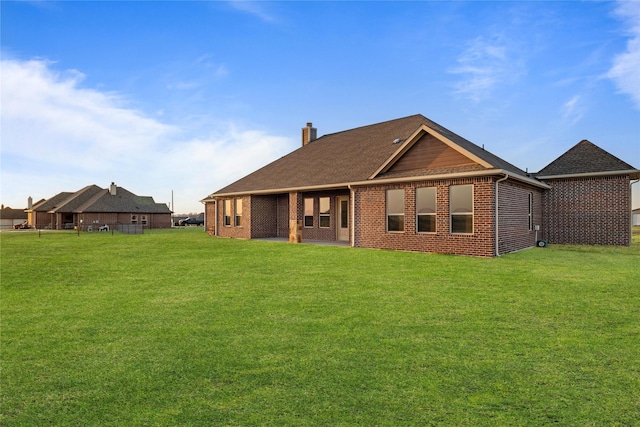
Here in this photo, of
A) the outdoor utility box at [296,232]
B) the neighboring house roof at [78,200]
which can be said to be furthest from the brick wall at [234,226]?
the neighboring house roof at [78,200]

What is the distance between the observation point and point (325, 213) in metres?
21.9

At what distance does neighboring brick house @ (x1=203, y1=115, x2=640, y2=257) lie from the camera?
45.8 ft

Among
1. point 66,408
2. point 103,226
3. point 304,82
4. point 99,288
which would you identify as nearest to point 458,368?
point 66,408

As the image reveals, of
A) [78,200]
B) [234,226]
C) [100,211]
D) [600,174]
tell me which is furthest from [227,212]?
[78,200]

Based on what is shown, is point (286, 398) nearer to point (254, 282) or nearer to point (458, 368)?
point (458, 368)

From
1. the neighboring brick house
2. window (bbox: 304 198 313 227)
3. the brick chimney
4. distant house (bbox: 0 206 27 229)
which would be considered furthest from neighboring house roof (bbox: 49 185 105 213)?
window (bbox: 304 198 313 227)

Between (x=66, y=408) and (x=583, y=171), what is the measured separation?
22051 mm

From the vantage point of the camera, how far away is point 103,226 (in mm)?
47625

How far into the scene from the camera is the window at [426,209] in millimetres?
14859

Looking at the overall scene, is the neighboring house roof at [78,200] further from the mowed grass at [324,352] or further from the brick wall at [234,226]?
the mowed grass at [324,352]

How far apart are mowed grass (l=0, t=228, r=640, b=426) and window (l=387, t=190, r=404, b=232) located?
7.10m

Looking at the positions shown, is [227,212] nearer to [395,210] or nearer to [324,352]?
[395,210]

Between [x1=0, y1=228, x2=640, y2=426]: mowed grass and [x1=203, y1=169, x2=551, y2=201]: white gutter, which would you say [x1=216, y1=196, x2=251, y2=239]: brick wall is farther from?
[x1=0, y1=228, x2=640, y2=426]: mowed grass

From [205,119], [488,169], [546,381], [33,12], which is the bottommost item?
[546,381]
